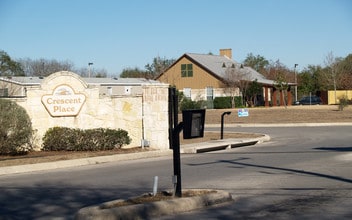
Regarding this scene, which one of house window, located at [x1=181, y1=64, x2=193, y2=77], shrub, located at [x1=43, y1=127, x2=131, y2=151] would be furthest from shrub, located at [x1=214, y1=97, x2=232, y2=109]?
shrub, located at [x1=43, y1=127, x2=131, y2=151]

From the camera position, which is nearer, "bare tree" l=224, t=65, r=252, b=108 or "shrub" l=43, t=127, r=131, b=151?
"shrub" l=43, t=127, r=131, b=151

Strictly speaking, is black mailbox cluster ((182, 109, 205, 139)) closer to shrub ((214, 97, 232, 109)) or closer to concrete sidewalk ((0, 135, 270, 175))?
concrete sidewalk ((0, 135, 270, 175))

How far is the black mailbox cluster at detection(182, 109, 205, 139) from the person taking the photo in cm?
1073

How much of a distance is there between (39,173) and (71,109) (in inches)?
255

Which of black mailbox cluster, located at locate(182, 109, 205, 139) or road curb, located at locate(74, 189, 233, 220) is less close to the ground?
black mailbox cluster, located at locate(182, 109, 205, 139)

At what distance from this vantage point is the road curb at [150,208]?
855 cm

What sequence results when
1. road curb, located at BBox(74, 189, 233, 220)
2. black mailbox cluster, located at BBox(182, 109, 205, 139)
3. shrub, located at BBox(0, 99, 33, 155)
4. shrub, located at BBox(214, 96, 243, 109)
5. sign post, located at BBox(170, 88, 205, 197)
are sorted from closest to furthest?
road curb, located at BBox(74, 189, 233, 220)
sign post, located at BBox(170, 88, 205, 197)
black mailbox cluster, located at BBox(182, 109, 205, 139)
shrub, located at BBox(0, 99, 33, 155)
shrub, located at BBox(214, 96, 243, 109)

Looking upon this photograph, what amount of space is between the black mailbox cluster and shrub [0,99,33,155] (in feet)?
36.3

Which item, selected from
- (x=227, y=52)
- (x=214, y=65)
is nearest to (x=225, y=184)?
(x=214, y=65)

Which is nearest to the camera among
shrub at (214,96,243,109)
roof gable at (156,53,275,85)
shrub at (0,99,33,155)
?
shrub at (0,99,33,155)

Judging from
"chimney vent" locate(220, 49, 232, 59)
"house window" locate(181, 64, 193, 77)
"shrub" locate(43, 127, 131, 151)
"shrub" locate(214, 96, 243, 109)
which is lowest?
"shrub" locate(43, 127, 131, 151)

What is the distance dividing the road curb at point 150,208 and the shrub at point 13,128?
39.1 feet

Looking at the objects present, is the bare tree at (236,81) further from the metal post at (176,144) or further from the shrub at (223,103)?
the metal post at (176,144)

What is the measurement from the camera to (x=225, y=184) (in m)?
12.9
